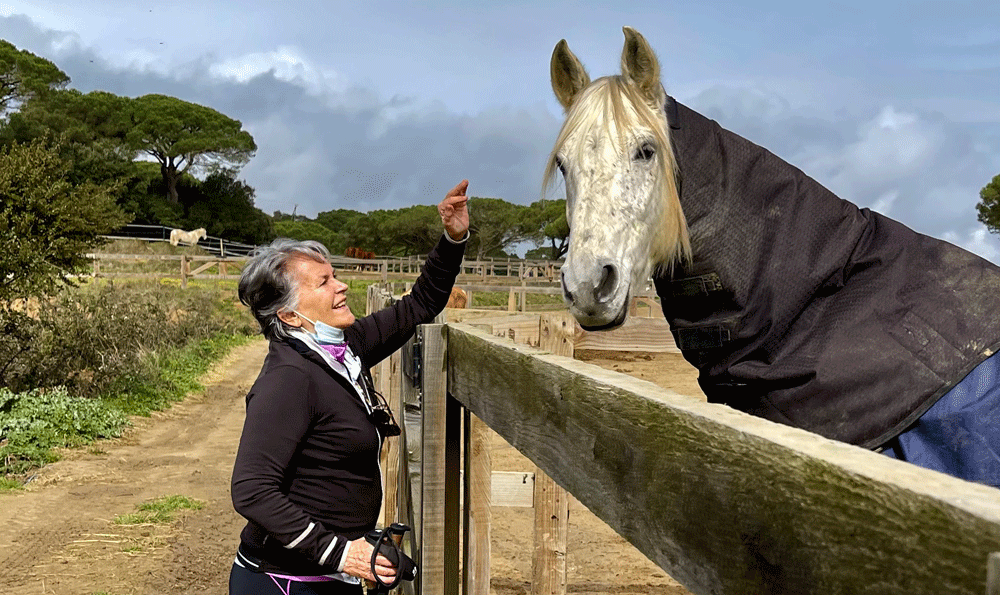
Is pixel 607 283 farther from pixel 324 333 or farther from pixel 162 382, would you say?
pixel 162 382

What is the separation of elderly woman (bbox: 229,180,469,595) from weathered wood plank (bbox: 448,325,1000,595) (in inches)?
42.3

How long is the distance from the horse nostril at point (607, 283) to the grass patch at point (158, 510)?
5295mm

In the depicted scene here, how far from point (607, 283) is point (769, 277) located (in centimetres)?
42

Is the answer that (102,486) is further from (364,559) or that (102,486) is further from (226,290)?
(226,290)

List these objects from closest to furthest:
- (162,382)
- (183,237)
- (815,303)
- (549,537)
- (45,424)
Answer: (815,303), (549,537), (45,424), (162,382), (183,237)

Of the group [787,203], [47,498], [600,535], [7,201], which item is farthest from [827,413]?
[7,201]

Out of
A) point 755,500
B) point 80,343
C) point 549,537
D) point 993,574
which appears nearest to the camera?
point 993,574

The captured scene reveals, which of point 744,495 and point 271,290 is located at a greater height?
point 271,290

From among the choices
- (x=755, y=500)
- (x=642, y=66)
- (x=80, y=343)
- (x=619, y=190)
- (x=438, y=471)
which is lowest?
(x=80, y=343)

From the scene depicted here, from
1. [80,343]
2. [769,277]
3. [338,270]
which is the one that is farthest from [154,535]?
[338,270]

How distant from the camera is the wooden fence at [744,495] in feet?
2.16

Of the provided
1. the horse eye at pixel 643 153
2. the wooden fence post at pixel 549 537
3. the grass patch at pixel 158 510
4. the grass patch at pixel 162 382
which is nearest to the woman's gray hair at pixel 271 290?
the horse eye at pixel 643 153

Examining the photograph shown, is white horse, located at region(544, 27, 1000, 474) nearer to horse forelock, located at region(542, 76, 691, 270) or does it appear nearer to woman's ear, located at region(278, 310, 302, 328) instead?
horse forelock, located at region(542, 76, 691, 270)

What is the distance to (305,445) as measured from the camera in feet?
7.69
